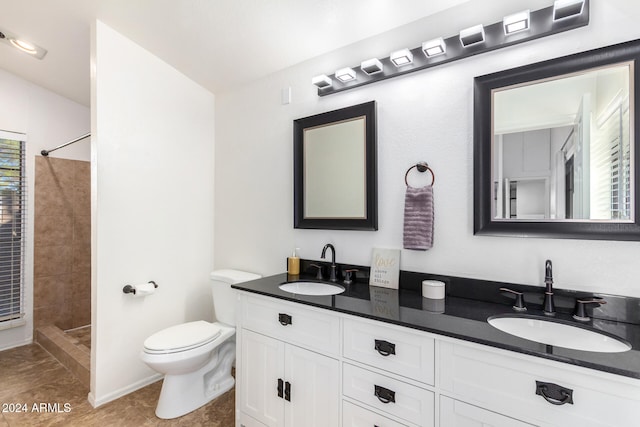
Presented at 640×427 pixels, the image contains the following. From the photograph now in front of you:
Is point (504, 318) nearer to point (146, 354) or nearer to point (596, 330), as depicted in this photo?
point (596, 330)

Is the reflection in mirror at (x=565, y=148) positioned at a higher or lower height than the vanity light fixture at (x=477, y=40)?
lower

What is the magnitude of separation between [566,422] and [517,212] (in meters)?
0.80

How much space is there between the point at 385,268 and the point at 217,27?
1.78 metres

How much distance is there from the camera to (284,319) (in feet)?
5.00

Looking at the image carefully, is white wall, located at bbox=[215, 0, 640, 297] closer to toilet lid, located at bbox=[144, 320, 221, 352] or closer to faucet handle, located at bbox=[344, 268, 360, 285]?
faucet handle, located at bbox=[344, 268, 360, 285]

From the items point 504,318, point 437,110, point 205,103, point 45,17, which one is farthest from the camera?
point 205,103

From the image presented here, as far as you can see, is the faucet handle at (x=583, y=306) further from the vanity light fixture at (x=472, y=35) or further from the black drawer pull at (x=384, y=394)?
the vanity light fixture at (x=472, y=35)

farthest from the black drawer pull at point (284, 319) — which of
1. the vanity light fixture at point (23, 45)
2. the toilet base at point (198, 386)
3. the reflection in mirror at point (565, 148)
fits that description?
the vanity light fixture at point (23, 45)

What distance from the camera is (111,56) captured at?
2098 mm

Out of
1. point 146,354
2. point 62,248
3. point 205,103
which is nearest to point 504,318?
point 146,354

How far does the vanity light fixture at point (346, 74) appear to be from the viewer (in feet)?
6.02

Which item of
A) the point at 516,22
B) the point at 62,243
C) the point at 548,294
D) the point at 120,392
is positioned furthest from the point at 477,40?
the point at 62,243

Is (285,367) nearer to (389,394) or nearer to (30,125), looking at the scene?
(389,394)

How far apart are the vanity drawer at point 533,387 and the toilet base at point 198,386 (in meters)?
1.63
